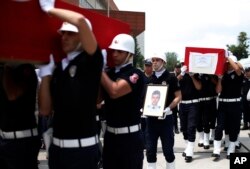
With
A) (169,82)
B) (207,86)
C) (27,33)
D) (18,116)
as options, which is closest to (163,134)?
(169,82)

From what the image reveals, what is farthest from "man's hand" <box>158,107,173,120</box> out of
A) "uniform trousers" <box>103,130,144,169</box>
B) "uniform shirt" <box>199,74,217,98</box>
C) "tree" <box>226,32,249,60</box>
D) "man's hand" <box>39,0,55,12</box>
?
"tree" <box>226,32,249,60</box>

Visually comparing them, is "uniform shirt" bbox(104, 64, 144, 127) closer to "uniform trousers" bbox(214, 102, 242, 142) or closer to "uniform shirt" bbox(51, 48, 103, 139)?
"uniform shirt" bbox(51, 48, 103, 139)

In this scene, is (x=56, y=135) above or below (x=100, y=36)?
below

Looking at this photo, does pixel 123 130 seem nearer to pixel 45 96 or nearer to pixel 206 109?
pixel 45 96

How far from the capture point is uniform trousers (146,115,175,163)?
6.17m

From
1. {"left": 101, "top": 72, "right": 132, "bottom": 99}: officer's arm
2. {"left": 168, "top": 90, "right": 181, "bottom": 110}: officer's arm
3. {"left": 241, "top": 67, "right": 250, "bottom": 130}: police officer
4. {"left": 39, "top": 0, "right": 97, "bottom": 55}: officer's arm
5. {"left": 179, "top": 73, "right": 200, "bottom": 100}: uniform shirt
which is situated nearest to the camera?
{"left": 39, "top": 0, "right": 97, "bottom": 55}: officer's arm

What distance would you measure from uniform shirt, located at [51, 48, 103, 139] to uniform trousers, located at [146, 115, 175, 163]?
3139 millimetres

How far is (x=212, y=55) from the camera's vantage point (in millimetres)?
7414

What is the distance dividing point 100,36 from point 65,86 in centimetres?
103

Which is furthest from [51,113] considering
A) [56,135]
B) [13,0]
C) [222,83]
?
[222,83]

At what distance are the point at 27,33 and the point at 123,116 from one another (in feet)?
4.70

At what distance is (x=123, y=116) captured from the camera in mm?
4094

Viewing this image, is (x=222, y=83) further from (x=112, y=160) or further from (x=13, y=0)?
(x=13, y=0)

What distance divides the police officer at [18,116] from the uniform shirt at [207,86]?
535 cm
